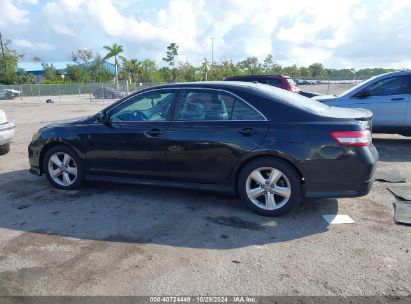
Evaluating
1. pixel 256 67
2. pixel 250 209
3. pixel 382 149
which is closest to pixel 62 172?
pixel 250 209

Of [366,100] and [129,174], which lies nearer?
[129,174]

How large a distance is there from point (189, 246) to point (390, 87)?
6656 millimetres

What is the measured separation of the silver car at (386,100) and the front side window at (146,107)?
16.0 ft

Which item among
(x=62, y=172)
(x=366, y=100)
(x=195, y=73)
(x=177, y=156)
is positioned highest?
(x=195, y=73)

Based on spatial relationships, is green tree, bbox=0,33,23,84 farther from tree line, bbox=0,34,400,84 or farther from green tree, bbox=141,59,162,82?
green tree, bbox=141,59,162,82

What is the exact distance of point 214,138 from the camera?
4324 mm

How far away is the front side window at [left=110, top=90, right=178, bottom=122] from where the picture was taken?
4.70 m

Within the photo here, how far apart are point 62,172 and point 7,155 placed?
3339mm

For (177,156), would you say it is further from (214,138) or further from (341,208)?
(341,208)

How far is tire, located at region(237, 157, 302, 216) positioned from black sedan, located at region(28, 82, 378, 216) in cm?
1

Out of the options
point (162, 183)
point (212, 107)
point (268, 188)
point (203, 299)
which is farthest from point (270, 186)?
point (203, 299)

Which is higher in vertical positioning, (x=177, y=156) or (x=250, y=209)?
(x=177, y=156)

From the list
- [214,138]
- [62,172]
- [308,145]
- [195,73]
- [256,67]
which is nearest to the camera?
[308,145]

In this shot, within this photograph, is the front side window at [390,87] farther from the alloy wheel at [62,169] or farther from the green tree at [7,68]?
the green tree at [7,68]
